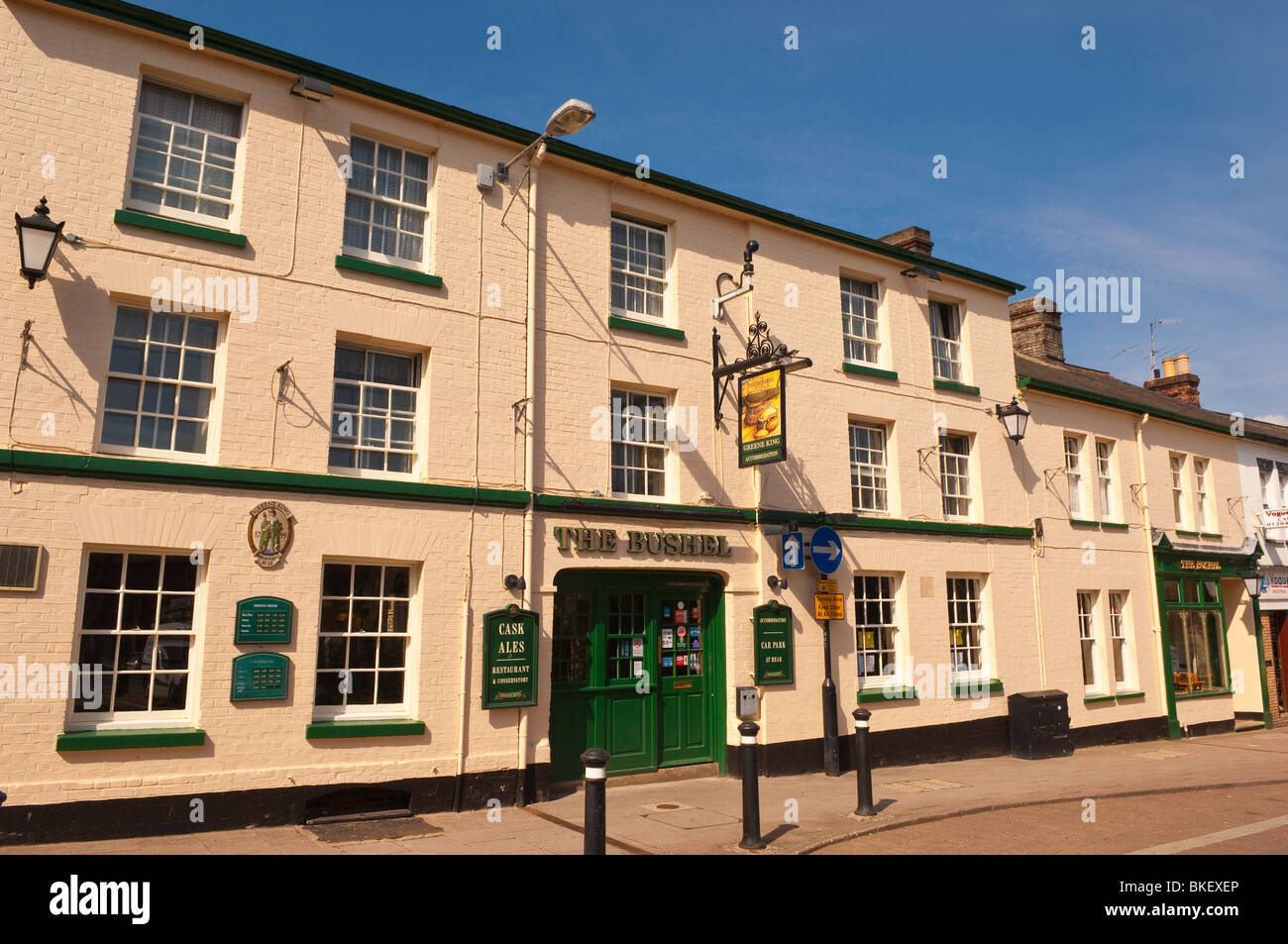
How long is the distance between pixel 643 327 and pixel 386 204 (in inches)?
148

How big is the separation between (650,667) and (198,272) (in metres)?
7.39

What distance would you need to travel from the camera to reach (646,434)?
41.3 ft

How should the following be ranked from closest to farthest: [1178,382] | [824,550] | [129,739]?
1. [129,739]
2. [824,550]
3. [1178,382]

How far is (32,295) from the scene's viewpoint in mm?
8492

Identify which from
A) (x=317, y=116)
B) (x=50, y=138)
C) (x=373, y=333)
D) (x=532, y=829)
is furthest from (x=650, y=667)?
(x=50, y=138)

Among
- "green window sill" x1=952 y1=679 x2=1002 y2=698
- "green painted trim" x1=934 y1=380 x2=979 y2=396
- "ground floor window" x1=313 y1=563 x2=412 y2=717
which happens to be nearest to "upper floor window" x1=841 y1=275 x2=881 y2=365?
"green painted trim" x1=934 y1=380 x2=979 y2=396

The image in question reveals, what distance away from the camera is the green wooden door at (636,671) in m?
11.6

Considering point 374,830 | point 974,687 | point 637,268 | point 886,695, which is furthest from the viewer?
point 974,687

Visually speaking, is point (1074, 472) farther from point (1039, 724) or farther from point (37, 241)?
point (37, 241)

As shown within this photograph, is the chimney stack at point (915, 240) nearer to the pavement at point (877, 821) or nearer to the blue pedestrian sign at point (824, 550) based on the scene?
the blue pedestrian sign at point (824, 550)

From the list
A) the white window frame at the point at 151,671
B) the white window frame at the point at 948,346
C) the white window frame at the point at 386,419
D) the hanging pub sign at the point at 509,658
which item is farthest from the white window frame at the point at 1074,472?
the white window frame at the point at 151,671

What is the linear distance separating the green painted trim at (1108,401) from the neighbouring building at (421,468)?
163 centimetres

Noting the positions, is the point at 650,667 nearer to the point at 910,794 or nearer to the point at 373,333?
the point at 910,794

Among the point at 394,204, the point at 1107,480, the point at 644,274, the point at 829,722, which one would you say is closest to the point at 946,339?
the point at 1107,480
